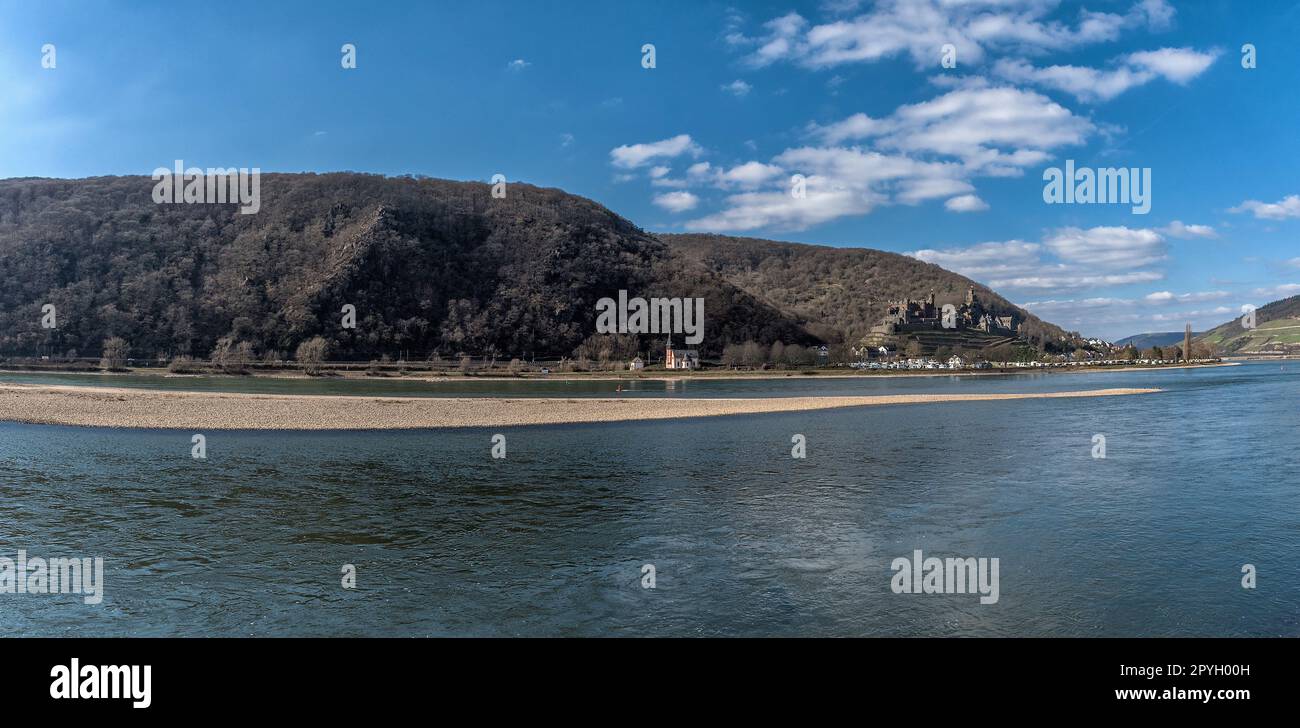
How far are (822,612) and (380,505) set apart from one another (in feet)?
44.8

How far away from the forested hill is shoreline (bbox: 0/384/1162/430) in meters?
87.1

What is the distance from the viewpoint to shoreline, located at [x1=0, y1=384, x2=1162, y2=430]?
41.2 m

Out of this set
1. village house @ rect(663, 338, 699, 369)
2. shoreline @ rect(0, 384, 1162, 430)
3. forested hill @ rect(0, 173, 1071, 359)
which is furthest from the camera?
village house @ rect(663, 338, 699, 369)

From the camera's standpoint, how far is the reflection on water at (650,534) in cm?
1076

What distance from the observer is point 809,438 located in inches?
1446

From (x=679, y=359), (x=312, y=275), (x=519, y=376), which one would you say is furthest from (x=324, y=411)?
(x=312, y=275)

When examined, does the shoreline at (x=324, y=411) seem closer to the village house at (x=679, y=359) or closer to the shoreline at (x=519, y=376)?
the shoreline at (x=519, y=376)

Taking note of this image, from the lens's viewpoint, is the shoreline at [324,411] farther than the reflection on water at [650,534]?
Yes

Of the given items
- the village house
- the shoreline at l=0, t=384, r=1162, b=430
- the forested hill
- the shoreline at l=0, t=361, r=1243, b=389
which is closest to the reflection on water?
the shoreline at l=0, t=384, r=1162, b=430

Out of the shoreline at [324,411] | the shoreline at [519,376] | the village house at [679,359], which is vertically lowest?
the shoreline at [324,411]

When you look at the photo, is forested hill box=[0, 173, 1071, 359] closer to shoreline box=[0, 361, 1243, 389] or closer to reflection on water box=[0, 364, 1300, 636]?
shoreline box=[0, 361, 1243, 389]

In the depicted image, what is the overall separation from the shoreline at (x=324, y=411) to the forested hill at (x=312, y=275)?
8705 centimetres

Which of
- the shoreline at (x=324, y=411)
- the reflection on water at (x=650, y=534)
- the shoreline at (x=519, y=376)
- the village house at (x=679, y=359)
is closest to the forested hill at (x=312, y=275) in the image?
the village house at (x=679, y=359)
